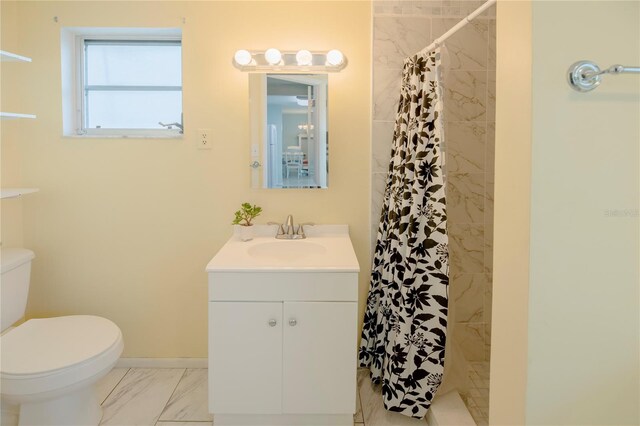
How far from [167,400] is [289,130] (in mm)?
1483

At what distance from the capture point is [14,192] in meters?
2.18

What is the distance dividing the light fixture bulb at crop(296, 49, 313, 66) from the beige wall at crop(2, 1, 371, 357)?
10cm

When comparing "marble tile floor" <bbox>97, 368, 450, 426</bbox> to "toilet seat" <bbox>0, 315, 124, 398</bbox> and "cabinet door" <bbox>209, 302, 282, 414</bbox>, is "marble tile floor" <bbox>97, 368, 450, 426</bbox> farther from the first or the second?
"toilet seat" <bbox>0, 315, 124, 398</bbox>

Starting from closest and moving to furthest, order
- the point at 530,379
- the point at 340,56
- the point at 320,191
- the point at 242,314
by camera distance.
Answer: the point at 530,379 < the point at 242,314 < the point at 340,56 < the point at 320,191

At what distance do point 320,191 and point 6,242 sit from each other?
5.41 ft

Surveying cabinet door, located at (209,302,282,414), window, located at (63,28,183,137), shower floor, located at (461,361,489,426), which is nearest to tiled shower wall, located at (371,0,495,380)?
shower floor, located at (461,361,489,426)

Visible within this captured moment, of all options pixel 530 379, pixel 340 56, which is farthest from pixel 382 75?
pixel 530 379

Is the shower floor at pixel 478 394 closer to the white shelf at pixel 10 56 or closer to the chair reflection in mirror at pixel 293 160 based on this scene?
the chair reflection in mirror at pixel 293 160

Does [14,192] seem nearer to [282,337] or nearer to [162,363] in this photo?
[162,363]

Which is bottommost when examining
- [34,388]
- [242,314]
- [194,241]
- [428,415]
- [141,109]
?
[428,415]

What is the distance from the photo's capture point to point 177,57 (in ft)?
8.45

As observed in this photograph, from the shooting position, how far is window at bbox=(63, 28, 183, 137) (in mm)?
2559

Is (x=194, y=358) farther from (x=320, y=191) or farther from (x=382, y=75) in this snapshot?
(x=382, y=75)

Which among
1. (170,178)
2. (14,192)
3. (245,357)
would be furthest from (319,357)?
(14,192)
